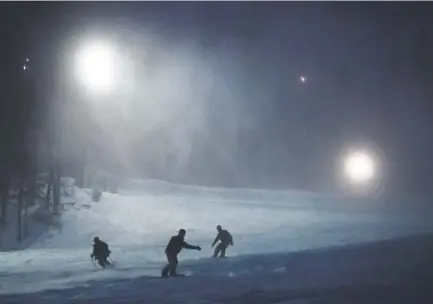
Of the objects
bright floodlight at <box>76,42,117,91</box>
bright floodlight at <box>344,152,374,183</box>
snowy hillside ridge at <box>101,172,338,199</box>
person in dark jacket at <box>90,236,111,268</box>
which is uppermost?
bright floodlight at <box>76,42,117,91</box>

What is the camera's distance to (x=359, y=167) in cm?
345

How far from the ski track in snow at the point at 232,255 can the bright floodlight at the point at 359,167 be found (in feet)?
0.55

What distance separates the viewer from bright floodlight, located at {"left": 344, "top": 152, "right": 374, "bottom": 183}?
3441mm

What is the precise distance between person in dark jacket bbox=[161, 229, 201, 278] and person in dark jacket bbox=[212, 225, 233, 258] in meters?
0.10

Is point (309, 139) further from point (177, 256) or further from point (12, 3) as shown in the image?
point (12, 3)

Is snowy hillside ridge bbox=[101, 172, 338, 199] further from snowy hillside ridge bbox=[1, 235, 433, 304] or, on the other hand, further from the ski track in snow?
snowy hillside ridge bbox=[1, 235, 433, 304]

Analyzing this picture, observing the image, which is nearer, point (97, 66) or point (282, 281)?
point (282, 281)

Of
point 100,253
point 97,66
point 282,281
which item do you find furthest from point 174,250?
point 97,66

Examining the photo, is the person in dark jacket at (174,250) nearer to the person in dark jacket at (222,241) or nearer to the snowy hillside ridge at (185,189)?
the person in dark jacket at (222,241)

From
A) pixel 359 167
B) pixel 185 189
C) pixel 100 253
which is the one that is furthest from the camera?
pixel 359 167

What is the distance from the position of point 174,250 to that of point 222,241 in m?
0.27

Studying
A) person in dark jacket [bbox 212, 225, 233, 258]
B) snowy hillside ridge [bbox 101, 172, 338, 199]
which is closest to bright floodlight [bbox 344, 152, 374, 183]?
snowy hillside ridge [bbox 101, 172, 338, 199]

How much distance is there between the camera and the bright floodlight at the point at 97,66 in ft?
11.1

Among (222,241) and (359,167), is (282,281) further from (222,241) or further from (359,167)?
(359,167)
